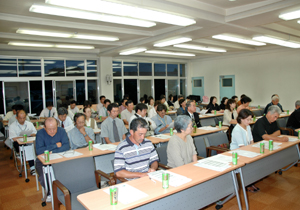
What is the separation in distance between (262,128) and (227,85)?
9079 millimetres

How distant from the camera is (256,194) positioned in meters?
4.18

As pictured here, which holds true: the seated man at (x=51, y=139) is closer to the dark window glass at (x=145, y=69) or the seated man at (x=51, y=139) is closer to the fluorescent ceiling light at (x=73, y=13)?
the fluorescent ceiling light at (x=73, y=13)

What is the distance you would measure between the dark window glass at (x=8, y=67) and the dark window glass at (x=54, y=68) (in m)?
1.19

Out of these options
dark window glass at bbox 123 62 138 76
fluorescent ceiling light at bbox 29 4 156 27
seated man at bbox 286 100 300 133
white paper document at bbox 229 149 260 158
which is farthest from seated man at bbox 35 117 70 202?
dark window glass at bbox 123 62 138 76

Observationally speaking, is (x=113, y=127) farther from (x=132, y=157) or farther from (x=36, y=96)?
(x=36, y=96)

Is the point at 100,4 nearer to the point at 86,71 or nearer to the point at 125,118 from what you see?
the point at 125,118

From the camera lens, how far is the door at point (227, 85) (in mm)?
13217

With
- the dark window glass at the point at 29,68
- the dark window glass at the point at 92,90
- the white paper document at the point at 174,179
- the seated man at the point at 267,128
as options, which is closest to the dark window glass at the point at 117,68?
the dark window glass at the point at 92,90

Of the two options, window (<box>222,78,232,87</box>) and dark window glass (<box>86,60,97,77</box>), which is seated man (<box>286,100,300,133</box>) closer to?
window (<box>222,78,232,87</box>)

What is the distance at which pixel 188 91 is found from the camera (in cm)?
1538

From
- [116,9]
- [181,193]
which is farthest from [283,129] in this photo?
[116,9]

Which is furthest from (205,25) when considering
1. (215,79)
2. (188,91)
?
(188,91)

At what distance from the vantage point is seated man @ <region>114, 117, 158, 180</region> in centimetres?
310

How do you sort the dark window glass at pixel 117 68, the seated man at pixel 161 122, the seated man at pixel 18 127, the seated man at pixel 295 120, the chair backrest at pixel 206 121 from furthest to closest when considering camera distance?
the dark window glass at pixel 117 68
the chair backrest at pixel 206 121
the seated man at pixel 295 120
the seated man at pixel 161 122
the seated man at pixel 18 127
